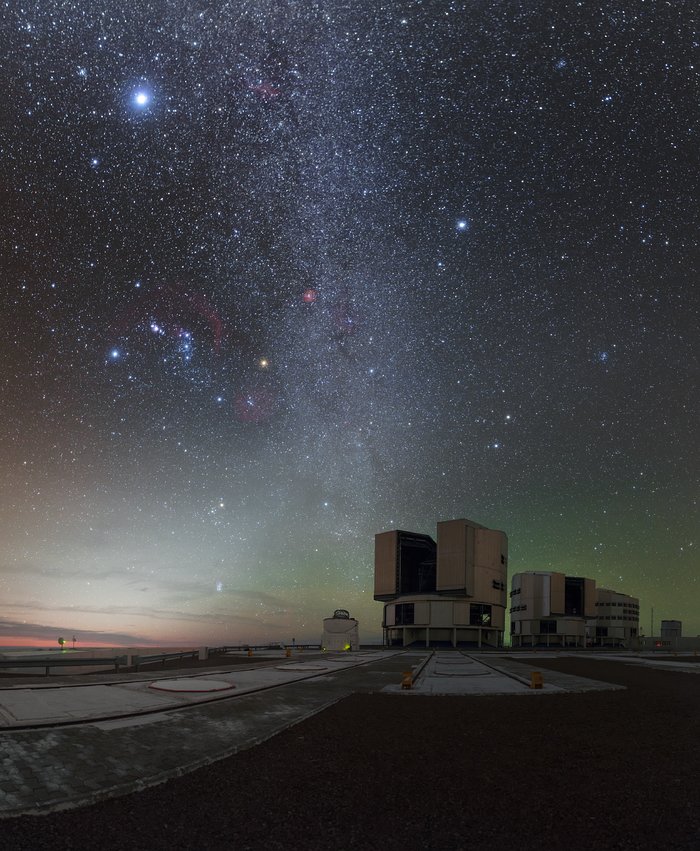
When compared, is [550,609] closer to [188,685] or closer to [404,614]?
[404,614]

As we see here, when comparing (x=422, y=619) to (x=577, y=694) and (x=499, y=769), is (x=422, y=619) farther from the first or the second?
(x=499, y=769)

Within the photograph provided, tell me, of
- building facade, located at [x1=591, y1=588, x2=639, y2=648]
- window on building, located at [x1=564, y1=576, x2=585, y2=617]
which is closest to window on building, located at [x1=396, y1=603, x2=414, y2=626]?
window on building, located at [x1=564, y1=576, x2=585, y2=617]

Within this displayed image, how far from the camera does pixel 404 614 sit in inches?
3600

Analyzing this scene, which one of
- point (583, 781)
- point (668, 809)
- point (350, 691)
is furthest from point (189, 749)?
point (350, 691)

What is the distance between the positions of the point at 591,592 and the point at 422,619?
1944 inches

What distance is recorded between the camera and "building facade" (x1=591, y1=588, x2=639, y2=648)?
446 ft

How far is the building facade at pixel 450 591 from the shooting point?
86812mm

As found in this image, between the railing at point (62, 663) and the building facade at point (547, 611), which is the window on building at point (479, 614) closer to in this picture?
the building facade at point (547, 611)

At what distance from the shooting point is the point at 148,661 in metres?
34.9

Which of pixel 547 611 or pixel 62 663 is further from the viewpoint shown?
pixel 547 611

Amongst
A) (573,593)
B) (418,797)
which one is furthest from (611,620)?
(418,797)

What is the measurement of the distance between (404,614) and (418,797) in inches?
3452

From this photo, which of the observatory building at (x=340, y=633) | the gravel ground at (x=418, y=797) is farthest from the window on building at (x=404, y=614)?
the gravel ground at (x=418, y=797)

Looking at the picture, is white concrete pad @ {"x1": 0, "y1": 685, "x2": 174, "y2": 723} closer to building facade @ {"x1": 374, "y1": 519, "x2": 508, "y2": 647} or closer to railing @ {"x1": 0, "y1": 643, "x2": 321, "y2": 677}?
railing @ {"x1": 0, "y1": 643, "x2": 321, "y2": 677}
